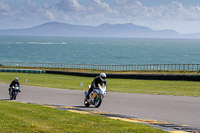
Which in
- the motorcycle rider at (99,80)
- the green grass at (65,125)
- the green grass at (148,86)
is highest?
the motorcycle rider at (99,80)

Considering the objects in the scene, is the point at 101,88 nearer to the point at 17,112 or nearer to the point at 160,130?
the point at 17,112

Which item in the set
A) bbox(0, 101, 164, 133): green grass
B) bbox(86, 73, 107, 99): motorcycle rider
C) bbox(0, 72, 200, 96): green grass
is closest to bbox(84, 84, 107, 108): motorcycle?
bbox(86, 73, 107, 99): motorcycle rider

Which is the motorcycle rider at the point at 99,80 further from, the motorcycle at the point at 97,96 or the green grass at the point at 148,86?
the green grass at the point at 148,86

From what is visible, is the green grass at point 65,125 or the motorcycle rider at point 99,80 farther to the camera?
the motorcycle rider at point 99,80

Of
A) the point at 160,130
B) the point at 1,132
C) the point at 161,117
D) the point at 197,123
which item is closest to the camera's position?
the point at 1,132

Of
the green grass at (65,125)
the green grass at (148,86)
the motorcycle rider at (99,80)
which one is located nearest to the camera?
the green grass at (65,125)

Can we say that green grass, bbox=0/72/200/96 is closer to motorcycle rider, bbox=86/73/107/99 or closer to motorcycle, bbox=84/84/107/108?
motorcycle, bbox=84/84/107/108

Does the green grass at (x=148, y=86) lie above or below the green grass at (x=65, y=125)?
below

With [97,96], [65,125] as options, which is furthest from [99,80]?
[65,125]

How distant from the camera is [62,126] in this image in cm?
1065

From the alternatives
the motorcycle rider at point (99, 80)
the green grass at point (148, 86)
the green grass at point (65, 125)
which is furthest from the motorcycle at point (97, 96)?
the green grass at point (148, 86)

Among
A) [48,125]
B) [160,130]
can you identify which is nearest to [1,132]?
[48,125]

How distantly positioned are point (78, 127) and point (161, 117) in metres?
4.21

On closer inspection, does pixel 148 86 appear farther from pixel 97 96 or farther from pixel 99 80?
pixel 99 80
